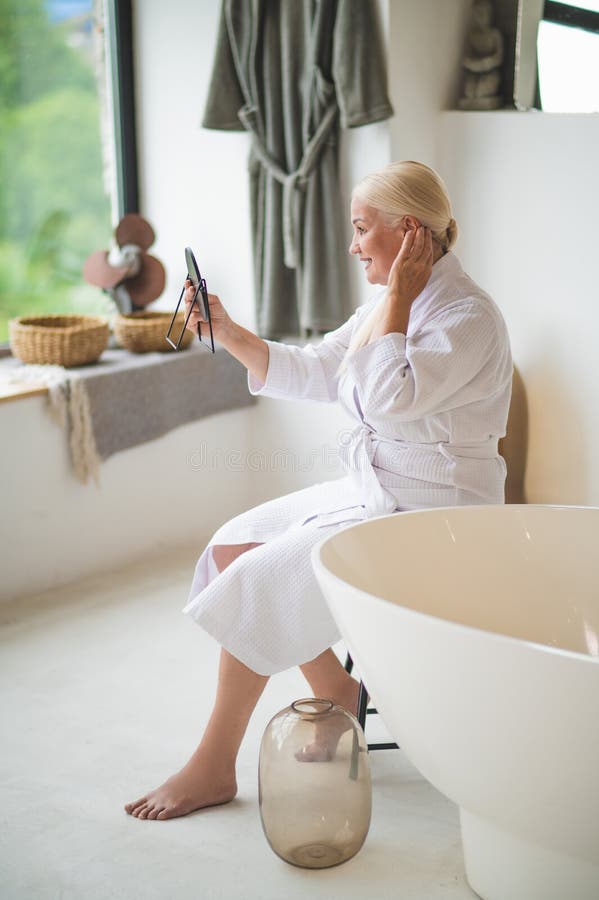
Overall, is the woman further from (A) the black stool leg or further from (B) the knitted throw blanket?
(B) the knitted throw blanket

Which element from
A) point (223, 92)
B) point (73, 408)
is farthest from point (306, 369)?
point (223, 92)

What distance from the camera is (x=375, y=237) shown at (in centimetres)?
218

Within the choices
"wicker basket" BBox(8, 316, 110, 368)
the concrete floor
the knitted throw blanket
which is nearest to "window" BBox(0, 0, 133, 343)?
"wicker basket" BBox(8, 316, 110, 368)

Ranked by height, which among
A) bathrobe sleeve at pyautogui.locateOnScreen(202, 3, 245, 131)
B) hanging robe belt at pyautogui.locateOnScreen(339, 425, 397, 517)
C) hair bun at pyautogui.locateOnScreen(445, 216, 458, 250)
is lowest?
hanging robe belt at pyautogui.locateOnScreen(339, 425, 397, 517)

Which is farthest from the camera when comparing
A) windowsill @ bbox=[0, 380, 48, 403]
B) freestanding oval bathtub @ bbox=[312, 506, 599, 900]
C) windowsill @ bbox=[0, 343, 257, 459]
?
windowsill @ bbox=[0, 343, 257, 459]

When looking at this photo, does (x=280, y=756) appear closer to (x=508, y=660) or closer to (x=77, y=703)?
(x=508, y=660)

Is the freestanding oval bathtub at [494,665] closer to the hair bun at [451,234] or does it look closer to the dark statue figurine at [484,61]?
the hair bun at [451,234]

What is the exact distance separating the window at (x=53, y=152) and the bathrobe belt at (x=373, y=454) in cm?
192

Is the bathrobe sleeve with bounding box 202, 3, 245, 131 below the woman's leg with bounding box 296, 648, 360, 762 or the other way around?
the other way around

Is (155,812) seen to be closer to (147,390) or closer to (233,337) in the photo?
(233,337)

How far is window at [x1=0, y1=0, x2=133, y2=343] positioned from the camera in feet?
12.1

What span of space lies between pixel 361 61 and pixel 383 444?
1.49m

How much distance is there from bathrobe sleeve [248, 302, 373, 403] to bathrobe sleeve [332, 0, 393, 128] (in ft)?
3.27

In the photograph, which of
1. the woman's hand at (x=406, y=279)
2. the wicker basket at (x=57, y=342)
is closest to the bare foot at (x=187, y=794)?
the woman's hand at (x=406, y=279)
